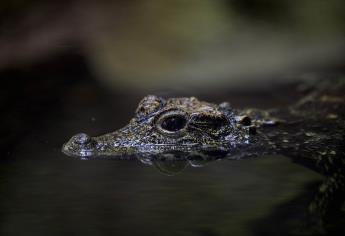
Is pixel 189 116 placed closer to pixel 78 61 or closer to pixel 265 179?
pixel 265 179

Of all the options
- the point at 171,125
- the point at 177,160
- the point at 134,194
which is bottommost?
the point at 134,194

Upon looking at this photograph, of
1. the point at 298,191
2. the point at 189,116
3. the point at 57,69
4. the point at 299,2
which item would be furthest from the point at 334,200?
the point at 299,2

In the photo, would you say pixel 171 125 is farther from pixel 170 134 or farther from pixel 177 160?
pixel 177 160

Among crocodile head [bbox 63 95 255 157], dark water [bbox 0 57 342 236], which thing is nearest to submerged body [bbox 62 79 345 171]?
crocodile head [bbox 63 95 255 157]

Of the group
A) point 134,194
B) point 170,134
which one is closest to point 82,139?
point 170,134

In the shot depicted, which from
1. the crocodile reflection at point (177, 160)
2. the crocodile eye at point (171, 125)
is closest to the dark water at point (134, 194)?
the crocodile reflection at point (177, 160)
